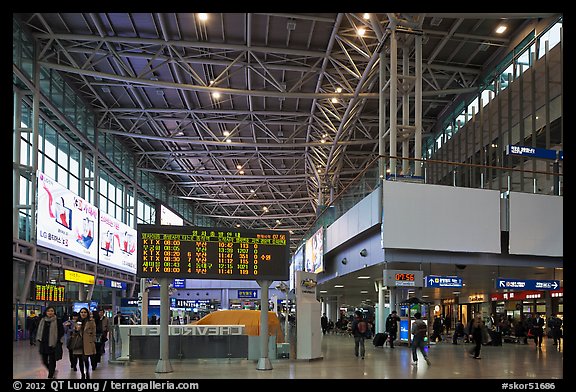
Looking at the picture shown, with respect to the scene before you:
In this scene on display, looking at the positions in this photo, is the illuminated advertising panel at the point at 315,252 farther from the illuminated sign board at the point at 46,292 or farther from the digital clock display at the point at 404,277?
the illuminated sign board at the point at 46,292

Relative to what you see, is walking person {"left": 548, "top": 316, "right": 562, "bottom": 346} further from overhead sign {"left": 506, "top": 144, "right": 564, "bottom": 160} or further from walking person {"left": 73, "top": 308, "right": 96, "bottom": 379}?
walking person {"left": 73, "top": 308, "right": 96, "bottom": 379}

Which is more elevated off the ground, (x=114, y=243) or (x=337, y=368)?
(x=114, y=243)

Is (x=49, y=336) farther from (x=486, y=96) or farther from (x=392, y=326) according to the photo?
(x=486, y=96)

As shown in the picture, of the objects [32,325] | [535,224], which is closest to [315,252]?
[32,325]

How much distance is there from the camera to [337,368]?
17297 mm

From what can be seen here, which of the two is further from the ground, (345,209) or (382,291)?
(345,209)

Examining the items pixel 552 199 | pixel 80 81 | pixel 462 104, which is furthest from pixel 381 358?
pixel 80 81

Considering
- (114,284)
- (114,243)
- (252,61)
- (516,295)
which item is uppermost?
(252,61)

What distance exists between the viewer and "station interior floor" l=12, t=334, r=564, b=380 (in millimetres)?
15252

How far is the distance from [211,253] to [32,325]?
16171 mm

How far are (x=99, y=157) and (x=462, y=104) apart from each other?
75.5 ft

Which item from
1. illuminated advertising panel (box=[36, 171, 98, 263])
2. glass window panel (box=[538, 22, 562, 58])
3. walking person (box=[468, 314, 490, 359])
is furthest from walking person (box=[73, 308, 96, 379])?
glass window panel (box=[538, 22, 562, 58])
